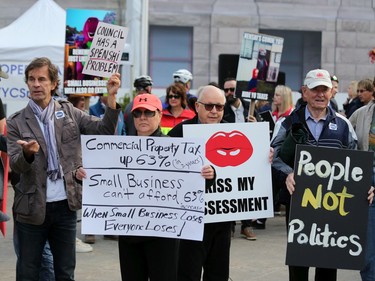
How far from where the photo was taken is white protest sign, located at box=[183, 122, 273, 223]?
6.18m

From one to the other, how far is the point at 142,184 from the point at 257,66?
5.23 metres

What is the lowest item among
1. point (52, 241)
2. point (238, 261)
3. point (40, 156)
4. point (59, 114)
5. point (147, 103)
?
point (238, 261)

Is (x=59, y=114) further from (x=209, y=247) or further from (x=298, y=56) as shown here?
(x=298, y=56)

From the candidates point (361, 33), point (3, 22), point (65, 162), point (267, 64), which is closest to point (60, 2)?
point (3, 22)

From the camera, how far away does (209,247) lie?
6.15 metres

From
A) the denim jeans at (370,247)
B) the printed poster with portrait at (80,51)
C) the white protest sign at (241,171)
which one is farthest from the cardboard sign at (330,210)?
the printed poster with portrait at (80,51)

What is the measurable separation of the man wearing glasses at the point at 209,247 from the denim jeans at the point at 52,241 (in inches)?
32.9

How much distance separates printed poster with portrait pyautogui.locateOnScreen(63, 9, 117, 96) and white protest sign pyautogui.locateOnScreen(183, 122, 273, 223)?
3.55 meters

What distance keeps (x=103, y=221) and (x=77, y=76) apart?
4.39 metres

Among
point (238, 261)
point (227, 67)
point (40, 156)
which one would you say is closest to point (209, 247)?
point (40, 156)

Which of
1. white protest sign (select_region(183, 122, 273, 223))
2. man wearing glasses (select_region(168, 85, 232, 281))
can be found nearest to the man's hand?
man wearing glasses (select_region(168, 85, 232, 281))

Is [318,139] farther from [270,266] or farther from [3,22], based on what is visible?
[3,22]

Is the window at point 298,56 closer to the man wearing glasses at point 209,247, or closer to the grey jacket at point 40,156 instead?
the man wearing glasses at point 209,247

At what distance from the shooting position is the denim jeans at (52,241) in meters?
5.72
